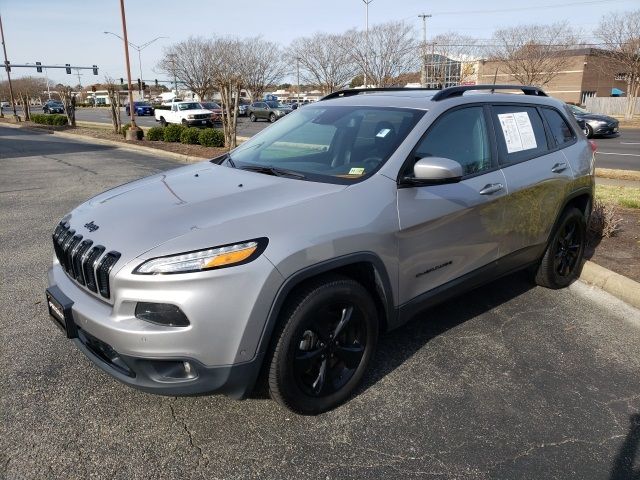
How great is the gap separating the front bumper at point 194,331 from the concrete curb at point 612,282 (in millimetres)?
3402

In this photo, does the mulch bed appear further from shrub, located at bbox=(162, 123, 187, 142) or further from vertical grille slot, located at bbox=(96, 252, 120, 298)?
shrub, located at bbox=(162, 123, 187, 142)

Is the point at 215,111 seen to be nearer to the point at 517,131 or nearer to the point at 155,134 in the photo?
the point at 155,134

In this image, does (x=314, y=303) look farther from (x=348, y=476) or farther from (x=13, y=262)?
(x=13, y=262)

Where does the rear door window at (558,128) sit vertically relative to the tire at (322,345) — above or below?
above

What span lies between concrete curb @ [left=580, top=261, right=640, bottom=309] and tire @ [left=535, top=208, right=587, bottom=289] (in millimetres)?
96

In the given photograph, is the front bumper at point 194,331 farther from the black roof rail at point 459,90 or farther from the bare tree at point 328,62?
A: the bare tree at point 328,62

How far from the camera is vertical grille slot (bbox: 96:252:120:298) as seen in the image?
2375mm

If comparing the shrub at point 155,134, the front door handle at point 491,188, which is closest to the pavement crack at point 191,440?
the front door handle at point 491,188

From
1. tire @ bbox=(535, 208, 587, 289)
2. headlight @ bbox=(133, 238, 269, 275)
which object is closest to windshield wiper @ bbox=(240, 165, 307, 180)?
headlight @ bbox=(133, 238, 269, 275)

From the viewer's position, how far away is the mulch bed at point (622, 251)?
15.6 ft

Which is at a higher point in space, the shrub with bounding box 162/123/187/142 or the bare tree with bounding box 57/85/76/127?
the bare tree with bounding box 57/85/76/127

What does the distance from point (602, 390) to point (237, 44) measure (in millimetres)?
62662

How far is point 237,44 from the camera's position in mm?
59875

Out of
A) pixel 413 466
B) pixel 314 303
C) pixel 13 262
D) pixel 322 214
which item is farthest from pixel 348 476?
pixel 13 262
